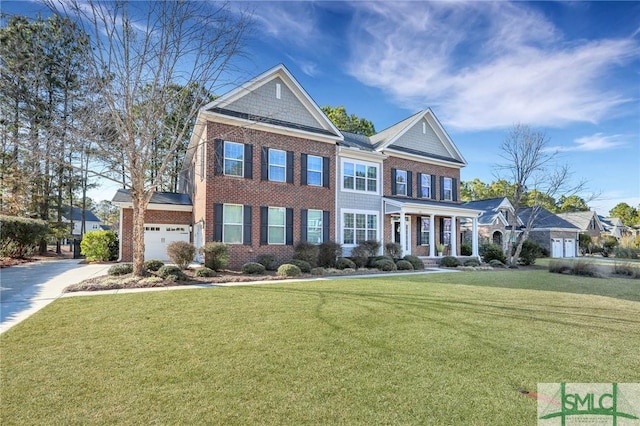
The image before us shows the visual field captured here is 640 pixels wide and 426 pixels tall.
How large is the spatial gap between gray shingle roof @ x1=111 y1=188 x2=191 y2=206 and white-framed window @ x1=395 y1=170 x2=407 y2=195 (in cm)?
1253

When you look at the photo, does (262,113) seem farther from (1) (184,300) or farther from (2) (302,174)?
(1) (184,300)

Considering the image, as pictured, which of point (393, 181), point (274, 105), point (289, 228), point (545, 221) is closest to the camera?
point (289, 228)

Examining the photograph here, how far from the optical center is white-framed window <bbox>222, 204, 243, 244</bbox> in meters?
14.4

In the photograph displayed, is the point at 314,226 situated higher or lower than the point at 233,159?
lower

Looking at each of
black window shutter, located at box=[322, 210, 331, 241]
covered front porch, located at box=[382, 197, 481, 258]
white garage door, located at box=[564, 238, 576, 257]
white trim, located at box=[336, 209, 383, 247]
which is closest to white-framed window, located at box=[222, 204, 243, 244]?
black window shutter, located at box=[322, 210, 331, 241]

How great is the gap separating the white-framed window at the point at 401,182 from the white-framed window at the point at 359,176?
1.65 m

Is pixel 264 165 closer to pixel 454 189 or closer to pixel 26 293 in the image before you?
pixel 26 293

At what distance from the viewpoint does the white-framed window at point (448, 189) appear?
2227 centimetres

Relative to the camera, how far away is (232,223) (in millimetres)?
14578

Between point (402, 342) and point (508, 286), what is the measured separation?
7823 mm

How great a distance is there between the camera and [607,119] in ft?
54.1

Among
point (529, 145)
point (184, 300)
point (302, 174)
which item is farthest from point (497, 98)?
point (184, 300)

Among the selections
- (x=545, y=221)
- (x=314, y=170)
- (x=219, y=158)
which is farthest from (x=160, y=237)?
(x=545, y=221)

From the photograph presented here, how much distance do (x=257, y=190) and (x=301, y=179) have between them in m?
2.43
